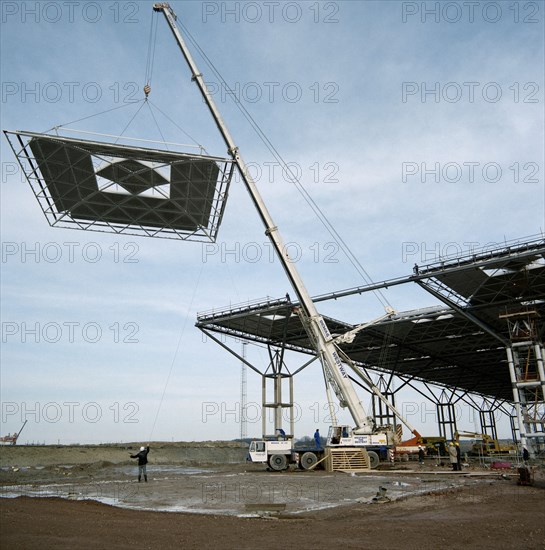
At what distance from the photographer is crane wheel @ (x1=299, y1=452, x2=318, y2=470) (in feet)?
105

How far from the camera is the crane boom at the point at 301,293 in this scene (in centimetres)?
3144

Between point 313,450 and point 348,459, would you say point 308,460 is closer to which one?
point 313,450

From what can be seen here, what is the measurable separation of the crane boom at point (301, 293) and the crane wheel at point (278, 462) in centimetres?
470

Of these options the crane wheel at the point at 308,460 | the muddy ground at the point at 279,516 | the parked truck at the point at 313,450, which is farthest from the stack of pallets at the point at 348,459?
the muddy ground at the point at 279,516

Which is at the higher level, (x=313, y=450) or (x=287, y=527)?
(x=313, y=450)

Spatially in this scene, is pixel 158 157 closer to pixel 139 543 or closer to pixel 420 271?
pixel 420 271

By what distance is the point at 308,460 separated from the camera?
106 ft

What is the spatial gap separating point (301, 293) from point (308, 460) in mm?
10040

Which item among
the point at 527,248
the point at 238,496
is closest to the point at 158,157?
the point at 238,496

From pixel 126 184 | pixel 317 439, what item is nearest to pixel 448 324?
pixel 317 439

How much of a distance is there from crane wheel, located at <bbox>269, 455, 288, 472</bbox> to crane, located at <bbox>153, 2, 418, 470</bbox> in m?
4.62

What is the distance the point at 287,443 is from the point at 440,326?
882 inches

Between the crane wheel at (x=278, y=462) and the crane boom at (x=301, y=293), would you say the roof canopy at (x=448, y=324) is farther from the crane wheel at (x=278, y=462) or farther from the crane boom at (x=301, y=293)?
the crane wheel at (x=278, y=462)

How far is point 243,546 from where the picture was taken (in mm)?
9695
